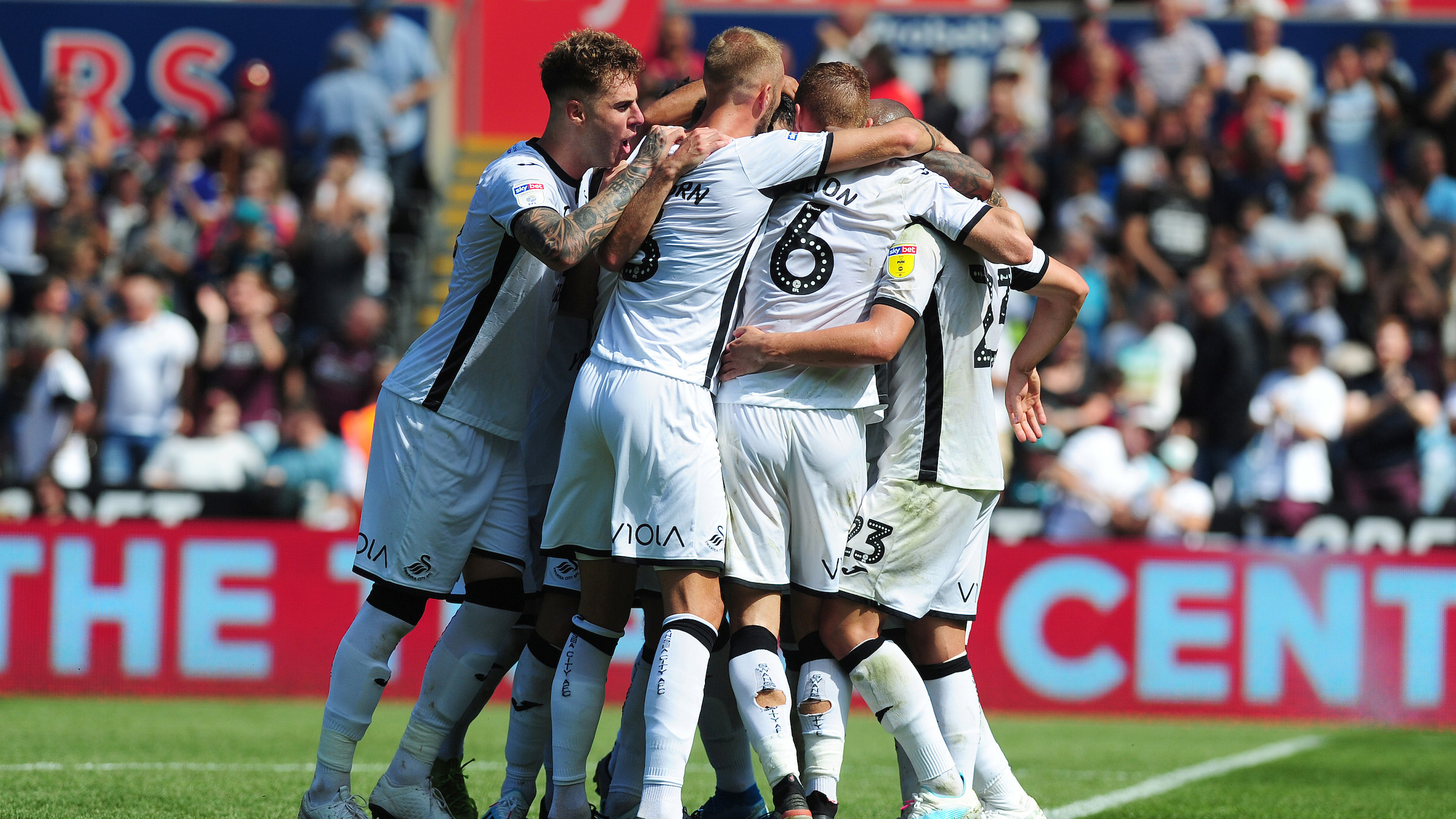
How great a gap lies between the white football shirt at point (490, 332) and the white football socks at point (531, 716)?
0.79m

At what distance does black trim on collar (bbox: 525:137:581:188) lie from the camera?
18.2 feet

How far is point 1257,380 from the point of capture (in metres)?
12.6

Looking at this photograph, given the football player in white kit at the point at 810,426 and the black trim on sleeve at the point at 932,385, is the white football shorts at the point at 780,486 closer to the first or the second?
the football player in white kit at the point at 810,426

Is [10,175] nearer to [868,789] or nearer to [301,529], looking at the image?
[301,529]

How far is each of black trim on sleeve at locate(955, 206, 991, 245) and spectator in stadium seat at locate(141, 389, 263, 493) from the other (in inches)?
285

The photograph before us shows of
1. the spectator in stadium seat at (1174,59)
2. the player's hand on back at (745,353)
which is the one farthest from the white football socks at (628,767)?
the spectator in stadium seat at (1174,59)

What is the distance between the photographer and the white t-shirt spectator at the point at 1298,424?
11719mm

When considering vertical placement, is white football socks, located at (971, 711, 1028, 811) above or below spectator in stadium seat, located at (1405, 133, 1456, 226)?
below

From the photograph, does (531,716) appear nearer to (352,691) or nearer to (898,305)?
(352,691)

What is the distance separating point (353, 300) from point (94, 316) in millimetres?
2081

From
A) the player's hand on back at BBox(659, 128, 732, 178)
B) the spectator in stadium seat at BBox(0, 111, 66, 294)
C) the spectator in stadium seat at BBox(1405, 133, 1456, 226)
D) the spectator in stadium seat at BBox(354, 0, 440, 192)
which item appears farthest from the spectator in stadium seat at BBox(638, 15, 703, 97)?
the player's hand on back at BBox(659, 128, 732, 178)

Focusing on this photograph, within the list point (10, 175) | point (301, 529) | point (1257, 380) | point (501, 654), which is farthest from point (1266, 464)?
point (10, 175)

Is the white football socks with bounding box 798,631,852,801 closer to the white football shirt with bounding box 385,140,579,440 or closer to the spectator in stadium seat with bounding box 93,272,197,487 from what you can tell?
the white football shirt with bounding box 385,140,579,440

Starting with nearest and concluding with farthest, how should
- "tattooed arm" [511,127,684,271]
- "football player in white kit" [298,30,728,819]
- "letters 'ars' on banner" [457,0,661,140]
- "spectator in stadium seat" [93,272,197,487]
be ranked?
"tattooed arm" [511,127,684,271] → "football player in white kit" [298,30,728,819] → "spectator in stadium seat" [93,272,197,487] → "letters 'ars' on banner" [457,0,661,140]
